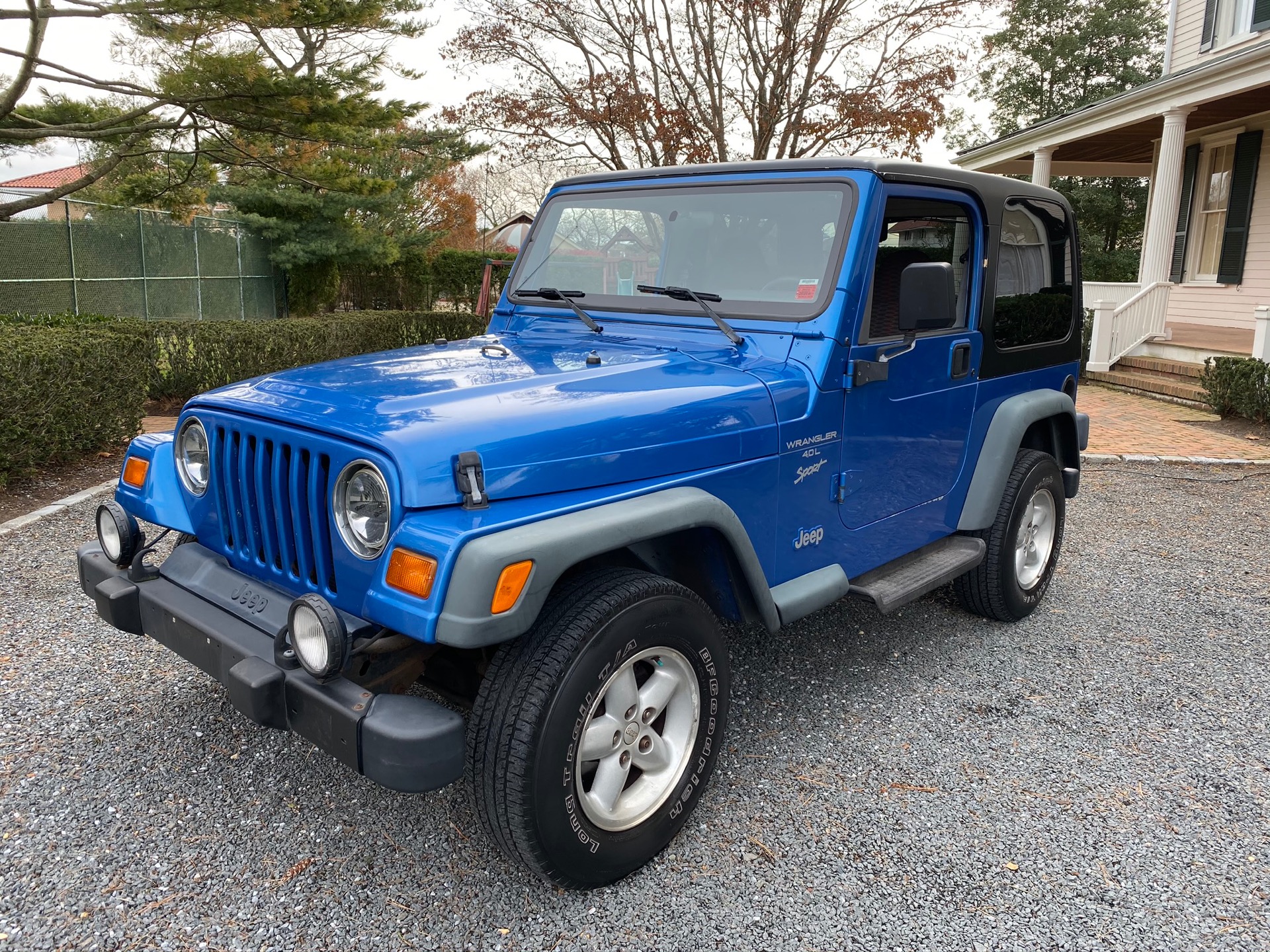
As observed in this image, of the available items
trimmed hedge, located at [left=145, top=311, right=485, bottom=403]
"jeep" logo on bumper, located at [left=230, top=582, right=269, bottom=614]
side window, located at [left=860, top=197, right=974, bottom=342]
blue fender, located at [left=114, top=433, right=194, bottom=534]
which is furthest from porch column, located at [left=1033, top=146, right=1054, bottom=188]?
"jeep" logo on bumper, located at [left=230, top=582, right=269, bottom=614]

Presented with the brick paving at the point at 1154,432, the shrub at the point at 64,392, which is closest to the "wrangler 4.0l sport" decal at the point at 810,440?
the shrub at the point at 64,392

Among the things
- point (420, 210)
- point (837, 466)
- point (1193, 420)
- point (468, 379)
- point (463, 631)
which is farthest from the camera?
point (420, 210)

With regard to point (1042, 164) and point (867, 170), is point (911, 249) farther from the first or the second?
point (1042, 164)

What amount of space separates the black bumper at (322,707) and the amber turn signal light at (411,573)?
289mm

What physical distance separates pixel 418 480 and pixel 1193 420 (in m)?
10.5

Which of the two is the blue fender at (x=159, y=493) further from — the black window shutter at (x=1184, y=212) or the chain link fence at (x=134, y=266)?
the black window shutter at (x=1184, y=212)

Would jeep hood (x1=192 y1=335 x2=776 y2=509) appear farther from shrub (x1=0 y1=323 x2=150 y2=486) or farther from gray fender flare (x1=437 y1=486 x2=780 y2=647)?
shrub (x1=0 y1=323 x2=150 y2=486)

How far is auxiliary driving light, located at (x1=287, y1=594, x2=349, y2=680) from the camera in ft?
6.93

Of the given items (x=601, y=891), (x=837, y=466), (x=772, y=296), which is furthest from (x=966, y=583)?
(x=601, y=891)

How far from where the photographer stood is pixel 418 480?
2143 mm

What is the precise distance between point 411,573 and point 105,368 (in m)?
5.85

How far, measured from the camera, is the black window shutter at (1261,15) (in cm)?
1305

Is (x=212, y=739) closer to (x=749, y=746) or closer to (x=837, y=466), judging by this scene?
(x=749, y=746)

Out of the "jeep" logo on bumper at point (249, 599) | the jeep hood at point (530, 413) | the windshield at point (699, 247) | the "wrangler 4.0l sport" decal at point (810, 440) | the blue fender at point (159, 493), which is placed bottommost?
the "jeep" logo on bumper at point (249, 599)
